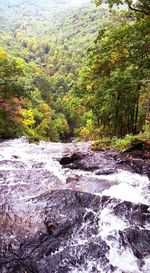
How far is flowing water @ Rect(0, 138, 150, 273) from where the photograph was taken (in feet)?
A: 20.1

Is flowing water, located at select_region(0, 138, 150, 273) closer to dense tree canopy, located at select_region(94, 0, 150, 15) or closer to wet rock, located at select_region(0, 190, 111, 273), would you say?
wet rock, located at select_region(0, 190, 111, 273)

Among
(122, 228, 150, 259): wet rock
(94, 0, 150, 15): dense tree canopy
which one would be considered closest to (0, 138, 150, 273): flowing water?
(122, 228, 150, 259): wet rock

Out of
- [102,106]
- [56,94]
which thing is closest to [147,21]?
[102,106]

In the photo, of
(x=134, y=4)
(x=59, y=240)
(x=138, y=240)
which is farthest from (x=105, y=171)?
(x=134, y=4)

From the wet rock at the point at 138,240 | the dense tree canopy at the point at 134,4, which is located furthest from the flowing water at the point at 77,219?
the dense tree canopy at the point at 134,4

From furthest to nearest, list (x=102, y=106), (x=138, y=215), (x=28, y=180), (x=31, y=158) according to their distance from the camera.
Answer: (x=102, y=106) < (x=31, y=158) < (x=28, y=180) < (x=138, y=215)

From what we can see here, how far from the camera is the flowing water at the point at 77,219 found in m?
6.12

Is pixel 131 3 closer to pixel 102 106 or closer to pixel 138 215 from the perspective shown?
pixel 102 106

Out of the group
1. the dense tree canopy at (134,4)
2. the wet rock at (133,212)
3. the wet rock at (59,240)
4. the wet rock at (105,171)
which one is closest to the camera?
the wet rock at (59,240)

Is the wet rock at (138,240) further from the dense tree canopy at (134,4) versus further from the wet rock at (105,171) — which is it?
the dense tree canopy at (134,4)

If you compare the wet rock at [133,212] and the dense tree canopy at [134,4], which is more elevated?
the dense tree canopy at [134,4]

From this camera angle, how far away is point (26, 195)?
870cm

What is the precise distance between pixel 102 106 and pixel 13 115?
633cm

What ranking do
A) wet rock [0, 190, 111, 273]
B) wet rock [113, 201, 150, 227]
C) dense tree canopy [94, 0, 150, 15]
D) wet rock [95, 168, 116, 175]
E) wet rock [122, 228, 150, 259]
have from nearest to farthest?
wet rock [0, 190, 111, 273] → wet rock [122, 228, 150, 259] → wet rock [113, 201, 150, 227] → wet rock [95, 168, 116, 175] → dense tree canopy [94, 0, 150, 15]
